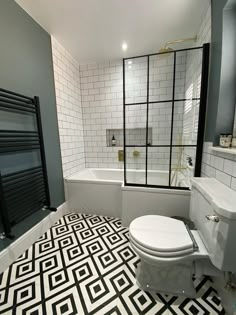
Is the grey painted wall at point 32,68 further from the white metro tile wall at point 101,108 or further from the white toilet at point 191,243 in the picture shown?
the white toilet at point 191,243

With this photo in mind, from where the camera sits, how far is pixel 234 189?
3.10 ft

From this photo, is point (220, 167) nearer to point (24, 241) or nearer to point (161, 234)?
point (161, 234)

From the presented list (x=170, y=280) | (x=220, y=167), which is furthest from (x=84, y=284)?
(x=220, y=167)

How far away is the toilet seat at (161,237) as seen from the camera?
909mm

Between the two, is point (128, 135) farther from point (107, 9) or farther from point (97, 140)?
point (107, 9)

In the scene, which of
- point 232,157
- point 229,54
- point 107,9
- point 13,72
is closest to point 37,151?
point 13,72

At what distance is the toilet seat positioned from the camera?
0.91m

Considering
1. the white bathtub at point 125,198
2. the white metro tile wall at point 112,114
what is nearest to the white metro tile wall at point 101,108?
the white metro tile wall at point 112,114

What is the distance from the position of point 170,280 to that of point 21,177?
5.03 ft

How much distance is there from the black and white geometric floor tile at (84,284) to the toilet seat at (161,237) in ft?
1.31

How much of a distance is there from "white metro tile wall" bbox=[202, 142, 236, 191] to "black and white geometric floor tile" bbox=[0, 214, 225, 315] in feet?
2.72

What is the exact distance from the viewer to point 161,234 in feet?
3.35

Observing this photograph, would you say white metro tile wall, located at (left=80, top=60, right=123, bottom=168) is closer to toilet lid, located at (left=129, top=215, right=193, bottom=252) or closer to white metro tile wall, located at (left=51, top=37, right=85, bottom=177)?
white metro tile wall, located at (left=51, top=37, right=85, bottom=177)

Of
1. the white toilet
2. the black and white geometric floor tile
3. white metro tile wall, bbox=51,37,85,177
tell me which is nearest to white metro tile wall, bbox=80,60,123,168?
white metro tile wall, bbox=51,37,85,177
